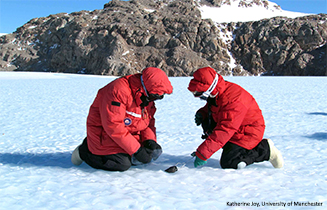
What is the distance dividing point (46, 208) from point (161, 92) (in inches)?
53.3

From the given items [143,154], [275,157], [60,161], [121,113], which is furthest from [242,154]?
[60,161]

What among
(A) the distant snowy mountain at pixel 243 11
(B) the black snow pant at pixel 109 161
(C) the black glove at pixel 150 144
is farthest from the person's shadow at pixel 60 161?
(A) the distant snowy mountain at pixel 243 11

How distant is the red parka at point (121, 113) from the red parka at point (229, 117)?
1.27 ft

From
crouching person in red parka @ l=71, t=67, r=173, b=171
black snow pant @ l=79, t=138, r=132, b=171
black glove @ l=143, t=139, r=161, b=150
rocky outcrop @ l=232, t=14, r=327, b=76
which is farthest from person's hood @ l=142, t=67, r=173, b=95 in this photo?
rocky outcrop @ l=232, t=14, r=327, b=76

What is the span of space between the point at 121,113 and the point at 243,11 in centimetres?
9551

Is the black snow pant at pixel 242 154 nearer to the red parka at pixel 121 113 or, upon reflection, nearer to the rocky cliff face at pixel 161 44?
the red parka at pixel 121 113

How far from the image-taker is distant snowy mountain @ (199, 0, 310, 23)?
265ft

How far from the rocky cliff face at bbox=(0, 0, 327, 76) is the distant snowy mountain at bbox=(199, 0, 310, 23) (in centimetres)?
1407

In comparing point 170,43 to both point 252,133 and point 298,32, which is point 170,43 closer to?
point 298,32

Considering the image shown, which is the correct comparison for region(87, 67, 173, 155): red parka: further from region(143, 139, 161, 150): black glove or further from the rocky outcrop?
the rocky outcrop

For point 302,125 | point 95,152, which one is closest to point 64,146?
point 95,152

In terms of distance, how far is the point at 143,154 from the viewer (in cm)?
259

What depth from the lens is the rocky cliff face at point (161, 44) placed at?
5628 cm

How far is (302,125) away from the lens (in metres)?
4.91
